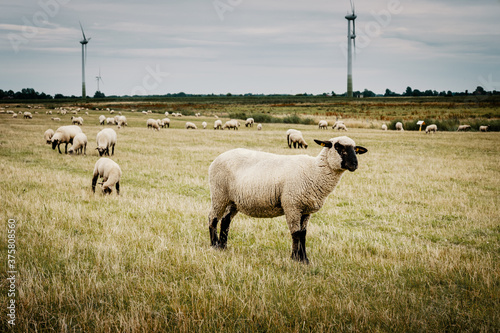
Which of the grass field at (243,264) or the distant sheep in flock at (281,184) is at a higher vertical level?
the distant sheep in flock at (281,184)

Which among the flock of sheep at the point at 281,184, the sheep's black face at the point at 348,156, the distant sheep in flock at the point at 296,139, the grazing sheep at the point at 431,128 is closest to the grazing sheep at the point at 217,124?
the distant sheep in flock at the point at 296,139

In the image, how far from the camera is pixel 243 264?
5977 millimetres

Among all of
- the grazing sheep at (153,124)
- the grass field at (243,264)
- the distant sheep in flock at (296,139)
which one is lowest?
the grass field at (243,264)

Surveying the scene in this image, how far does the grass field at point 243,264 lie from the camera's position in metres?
4.12

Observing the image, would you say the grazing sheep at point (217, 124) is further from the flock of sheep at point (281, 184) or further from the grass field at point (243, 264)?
the flock of sheep at point (281, 184)

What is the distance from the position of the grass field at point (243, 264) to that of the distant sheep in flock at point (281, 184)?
0.71m

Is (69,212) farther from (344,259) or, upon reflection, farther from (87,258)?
(344,259)

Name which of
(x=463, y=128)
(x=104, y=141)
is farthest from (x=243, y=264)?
(x=463, y=128)

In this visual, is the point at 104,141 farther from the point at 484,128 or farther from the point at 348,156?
the point at 484,128

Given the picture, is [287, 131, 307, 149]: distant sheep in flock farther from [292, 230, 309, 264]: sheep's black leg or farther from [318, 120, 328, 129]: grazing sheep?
[292, 230, 309, 264]: sheep's black leg

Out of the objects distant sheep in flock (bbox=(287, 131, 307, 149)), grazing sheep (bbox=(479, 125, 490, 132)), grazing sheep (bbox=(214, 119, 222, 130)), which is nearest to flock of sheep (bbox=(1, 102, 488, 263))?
distant sheep in flock (bbox=(287, 131, 307, 149))

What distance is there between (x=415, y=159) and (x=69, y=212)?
20.5 meters

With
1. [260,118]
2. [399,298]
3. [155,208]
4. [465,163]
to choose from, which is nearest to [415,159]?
[465,163]

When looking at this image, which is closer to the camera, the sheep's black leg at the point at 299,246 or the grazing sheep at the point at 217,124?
the sheep's black leg at the point at 299,246
